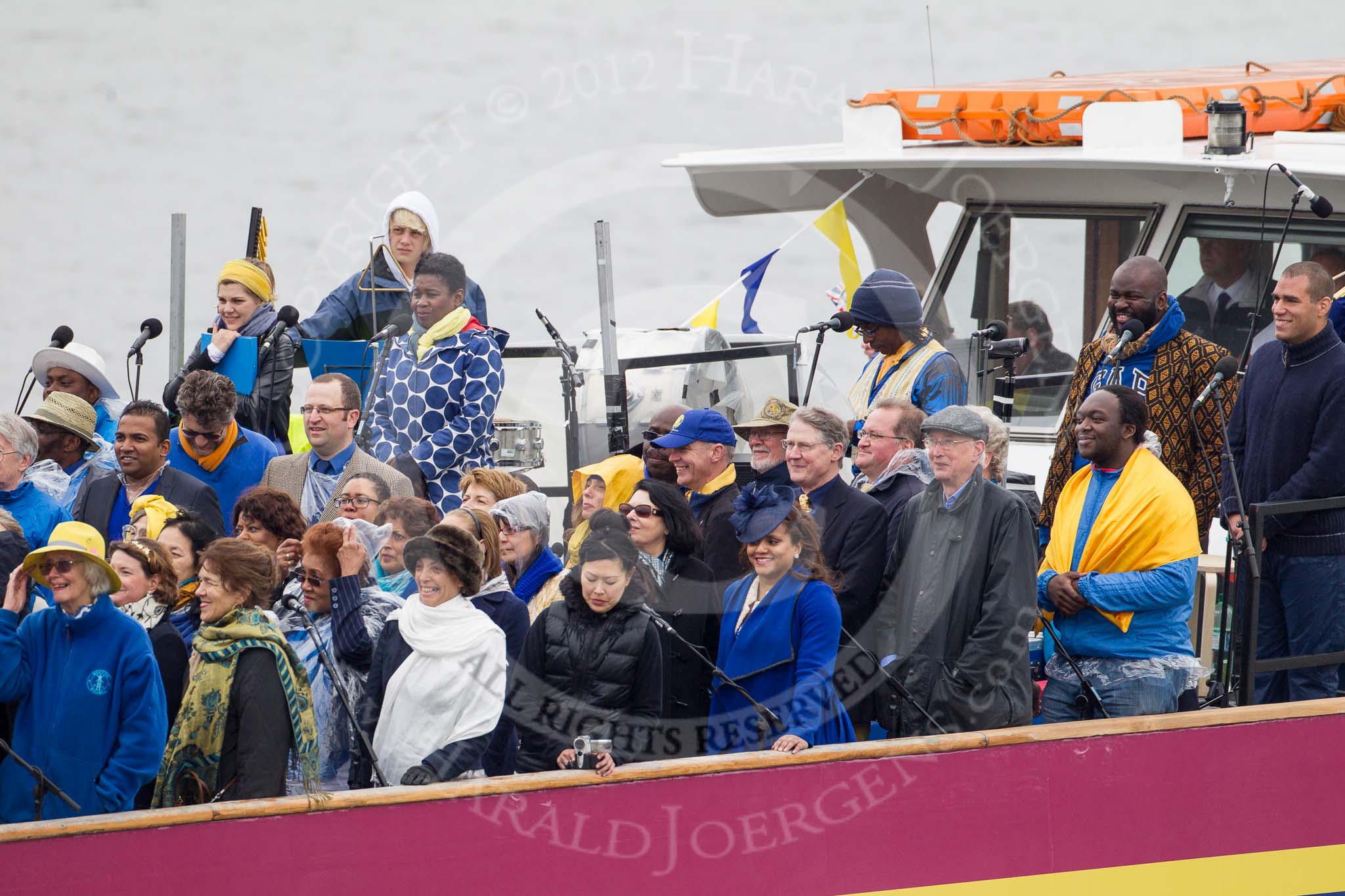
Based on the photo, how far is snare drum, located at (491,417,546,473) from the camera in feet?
21.6

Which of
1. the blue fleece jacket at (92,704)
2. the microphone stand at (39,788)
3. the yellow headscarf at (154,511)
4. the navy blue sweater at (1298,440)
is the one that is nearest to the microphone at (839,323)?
the navy blue sweater at (1298,440)

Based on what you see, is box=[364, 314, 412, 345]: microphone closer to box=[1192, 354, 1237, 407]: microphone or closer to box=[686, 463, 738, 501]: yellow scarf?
box=[686, 463, 738, 501]: yellow scarf

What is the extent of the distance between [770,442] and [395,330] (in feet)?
5.10

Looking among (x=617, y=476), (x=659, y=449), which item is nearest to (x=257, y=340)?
(x=617, y=476)

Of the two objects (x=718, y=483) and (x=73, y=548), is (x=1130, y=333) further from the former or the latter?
(x=73, y=548)

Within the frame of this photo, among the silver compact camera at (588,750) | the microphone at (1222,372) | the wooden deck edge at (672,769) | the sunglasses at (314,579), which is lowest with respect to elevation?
the wooden deck edge at (672,769)

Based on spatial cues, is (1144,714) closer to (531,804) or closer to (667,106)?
(531,804)

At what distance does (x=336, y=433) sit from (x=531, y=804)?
5.94ft

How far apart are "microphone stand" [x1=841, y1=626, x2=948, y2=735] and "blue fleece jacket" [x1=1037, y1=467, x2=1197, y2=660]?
507 millimetres

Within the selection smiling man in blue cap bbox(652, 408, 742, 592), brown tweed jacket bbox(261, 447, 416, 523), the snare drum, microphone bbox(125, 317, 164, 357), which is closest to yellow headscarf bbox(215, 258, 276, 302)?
microphone bbox(125, 317, 164, 357)

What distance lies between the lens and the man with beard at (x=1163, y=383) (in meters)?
5.61

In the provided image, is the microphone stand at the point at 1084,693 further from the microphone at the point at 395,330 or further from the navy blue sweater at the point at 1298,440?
the microphone at the point at 395,330

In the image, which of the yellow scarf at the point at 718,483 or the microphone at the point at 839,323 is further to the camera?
the microphone at the point at 839,323

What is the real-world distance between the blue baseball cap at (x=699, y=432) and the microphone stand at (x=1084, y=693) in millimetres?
1112
